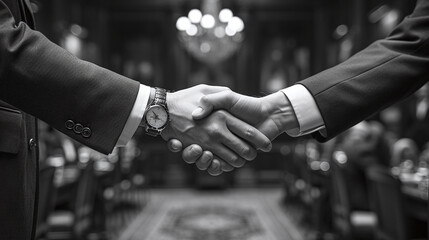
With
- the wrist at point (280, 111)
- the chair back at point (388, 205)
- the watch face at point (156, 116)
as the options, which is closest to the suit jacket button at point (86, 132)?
the watch face at point (156, 116)

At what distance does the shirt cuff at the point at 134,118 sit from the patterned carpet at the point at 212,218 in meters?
4.57

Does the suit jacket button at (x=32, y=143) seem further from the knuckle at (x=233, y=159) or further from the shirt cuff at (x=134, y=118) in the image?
the knuckle at (x=233, y=159)

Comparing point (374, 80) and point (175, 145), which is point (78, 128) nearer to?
point (175, 145)

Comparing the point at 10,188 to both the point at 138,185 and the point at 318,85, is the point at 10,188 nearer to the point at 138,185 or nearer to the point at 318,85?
the point at 318,85

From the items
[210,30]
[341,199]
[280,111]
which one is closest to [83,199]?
[341,199]

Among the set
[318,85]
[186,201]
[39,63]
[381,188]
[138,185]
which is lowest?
[186,201]

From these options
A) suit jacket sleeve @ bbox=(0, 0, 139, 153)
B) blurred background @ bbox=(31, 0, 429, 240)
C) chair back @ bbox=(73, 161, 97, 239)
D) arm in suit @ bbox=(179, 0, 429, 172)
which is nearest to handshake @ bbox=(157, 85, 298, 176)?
arm in suit @ bbox=(179, 0, 429, 172)

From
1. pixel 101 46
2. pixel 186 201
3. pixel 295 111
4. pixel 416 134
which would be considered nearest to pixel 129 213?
pixel 186 201

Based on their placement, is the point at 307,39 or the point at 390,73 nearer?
the point at 390,73

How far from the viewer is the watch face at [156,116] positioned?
175 centimetres

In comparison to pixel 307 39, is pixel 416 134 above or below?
above

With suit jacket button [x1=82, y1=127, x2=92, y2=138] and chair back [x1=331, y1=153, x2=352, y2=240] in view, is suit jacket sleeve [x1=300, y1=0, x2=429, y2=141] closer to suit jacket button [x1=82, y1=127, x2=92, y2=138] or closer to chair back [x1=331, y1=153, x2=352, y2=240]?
Result: suit jacket button [x1=82, y1=127, x2=92, y2=138]

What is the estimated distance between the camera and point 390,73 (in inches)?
66.6

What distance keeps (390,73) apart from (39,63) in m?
1.17
